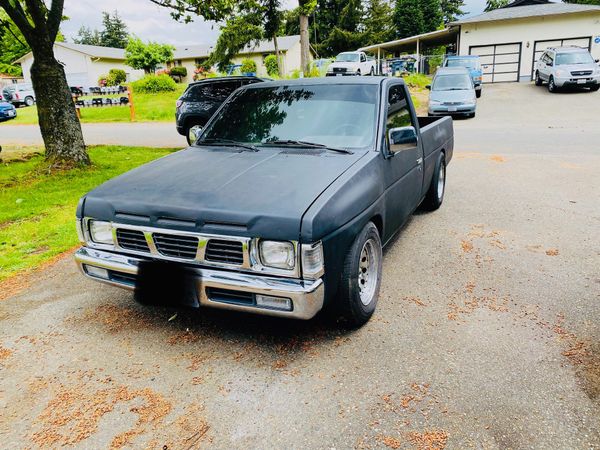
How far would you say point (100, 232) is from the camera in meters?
3.46

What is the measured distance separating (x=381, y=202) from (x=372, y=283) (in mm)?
655

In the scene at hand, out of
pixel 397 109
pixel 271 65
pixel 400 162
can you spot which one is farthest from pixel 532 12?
pixel 400 162

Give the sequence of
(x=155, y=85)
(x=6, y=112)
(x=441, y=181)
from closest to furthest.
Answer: (x=441, y=181) < (x=6, y=112) < (x=155, y=85)

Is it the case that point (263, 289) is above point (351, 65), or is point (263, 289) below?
below

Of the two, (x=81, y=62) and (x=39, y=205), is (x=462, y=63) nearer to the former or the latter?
(x=39, y=205)

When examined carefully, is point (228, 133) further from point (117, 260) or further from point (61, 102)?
point (61, 102)

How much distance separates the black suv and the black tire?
264 inches

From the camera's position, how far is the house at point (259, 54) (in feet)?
171

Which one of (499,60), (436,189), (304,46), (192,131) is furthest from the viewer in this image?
(499,60)

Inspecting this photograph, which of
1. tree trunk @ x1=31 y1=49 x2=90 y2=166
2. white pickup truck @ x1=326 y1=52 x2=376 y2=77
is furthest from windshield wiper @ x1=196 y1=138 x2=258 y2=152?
white pickup truck @ x1=326 y1=52 x2=376 y2=77

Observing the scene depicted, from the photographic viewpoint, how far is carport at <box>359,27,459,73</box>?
121 feet

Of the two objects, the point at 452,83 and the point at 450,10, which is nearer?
the point at 452,83

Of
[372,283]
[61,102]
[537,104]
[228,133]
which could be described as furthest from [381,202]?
[537,104]

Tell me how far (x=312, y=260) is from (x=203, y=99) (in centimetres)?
1022
